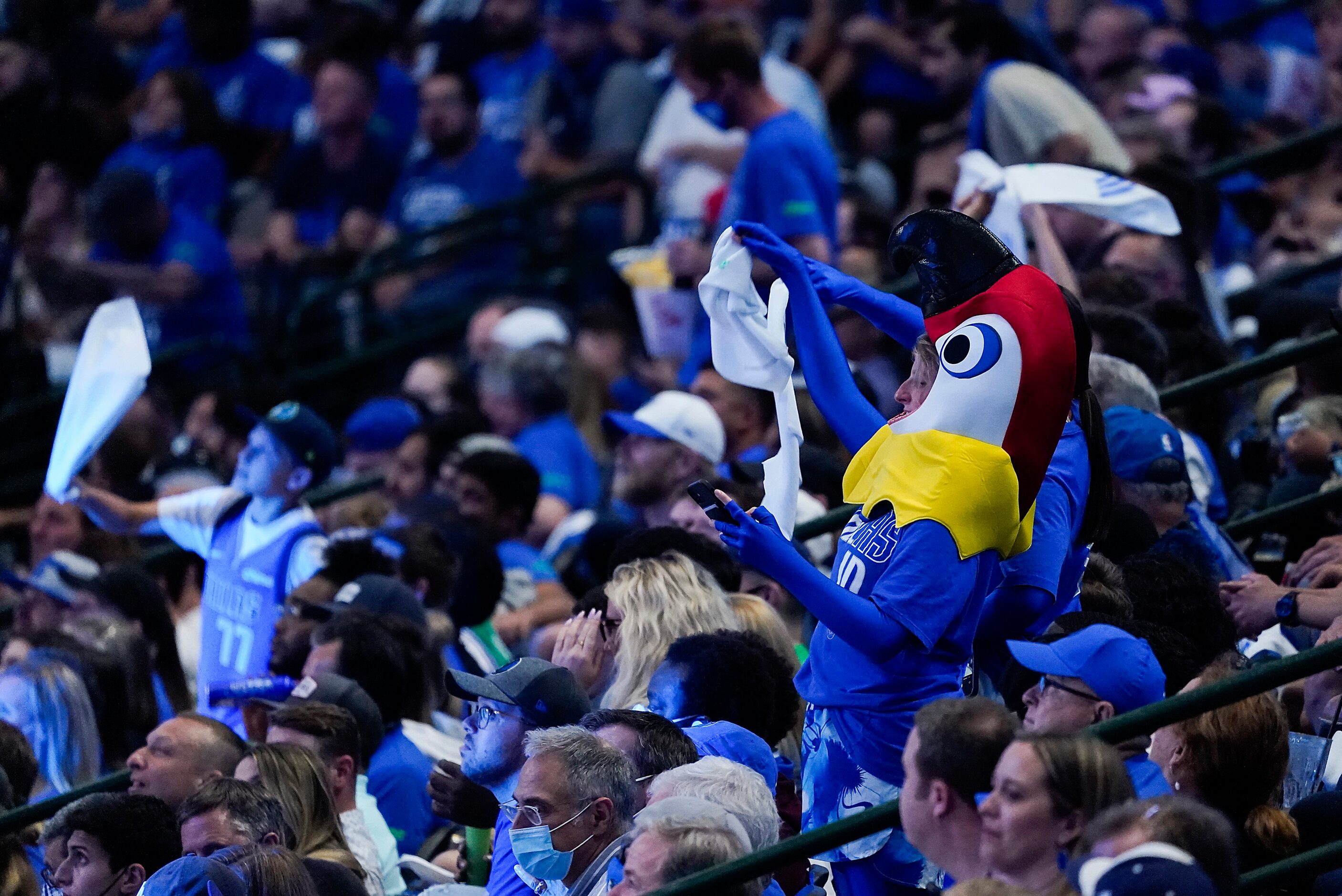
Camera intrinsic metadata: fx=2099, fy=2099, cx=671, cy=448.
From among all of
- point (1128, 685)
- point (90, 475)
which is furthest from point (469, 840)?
point (90, 475)

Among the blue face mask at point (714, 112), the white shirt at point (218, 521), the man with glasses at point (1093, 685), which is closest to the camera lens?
the man with glasses at point (1093, 685)

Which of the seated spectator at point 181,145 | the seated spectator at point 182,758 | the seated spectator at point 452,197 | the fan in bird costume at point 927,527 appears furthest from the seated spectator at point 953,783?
the seated spectator at point 181,145

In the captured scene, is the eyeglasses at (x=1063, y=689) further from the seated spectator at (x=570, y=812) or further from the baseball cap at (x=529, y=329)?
the baseball cap at (x=529, y=329)

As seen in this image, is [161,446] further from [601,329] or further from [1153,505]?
[1153,505]

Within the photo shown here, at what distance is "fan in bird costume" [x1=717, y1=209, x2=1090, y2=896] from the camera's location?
4273 mm

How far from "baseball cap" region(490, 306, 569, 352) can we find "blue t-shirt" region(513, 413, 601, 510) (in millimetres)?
654

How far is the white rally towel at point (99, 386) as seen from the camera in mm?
6863

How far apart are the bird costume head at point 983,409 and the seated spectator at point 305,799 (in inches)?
68.5

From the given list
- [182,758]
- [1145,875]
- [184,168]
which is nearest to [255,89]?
[184,168]

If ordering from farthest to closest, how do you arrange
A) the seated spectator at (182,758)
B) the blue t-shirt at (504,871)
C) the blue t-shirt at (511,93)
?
the blue t-shirt at (511,93) < the seated spectator at (182,758) < the blue t-shirt at (504,871)

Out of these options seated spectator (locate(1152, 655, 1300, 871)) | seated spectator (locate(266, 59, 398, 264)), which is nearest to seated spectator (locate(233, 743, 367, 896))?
seated spectator (locate(1152, 655, 1300, 871))

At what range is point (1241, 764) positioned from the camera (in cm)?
449

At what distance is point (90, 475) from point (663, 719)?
16.9 feet

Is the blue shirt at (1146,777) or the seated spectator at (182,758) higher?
the blue shirt at (1146,777)
